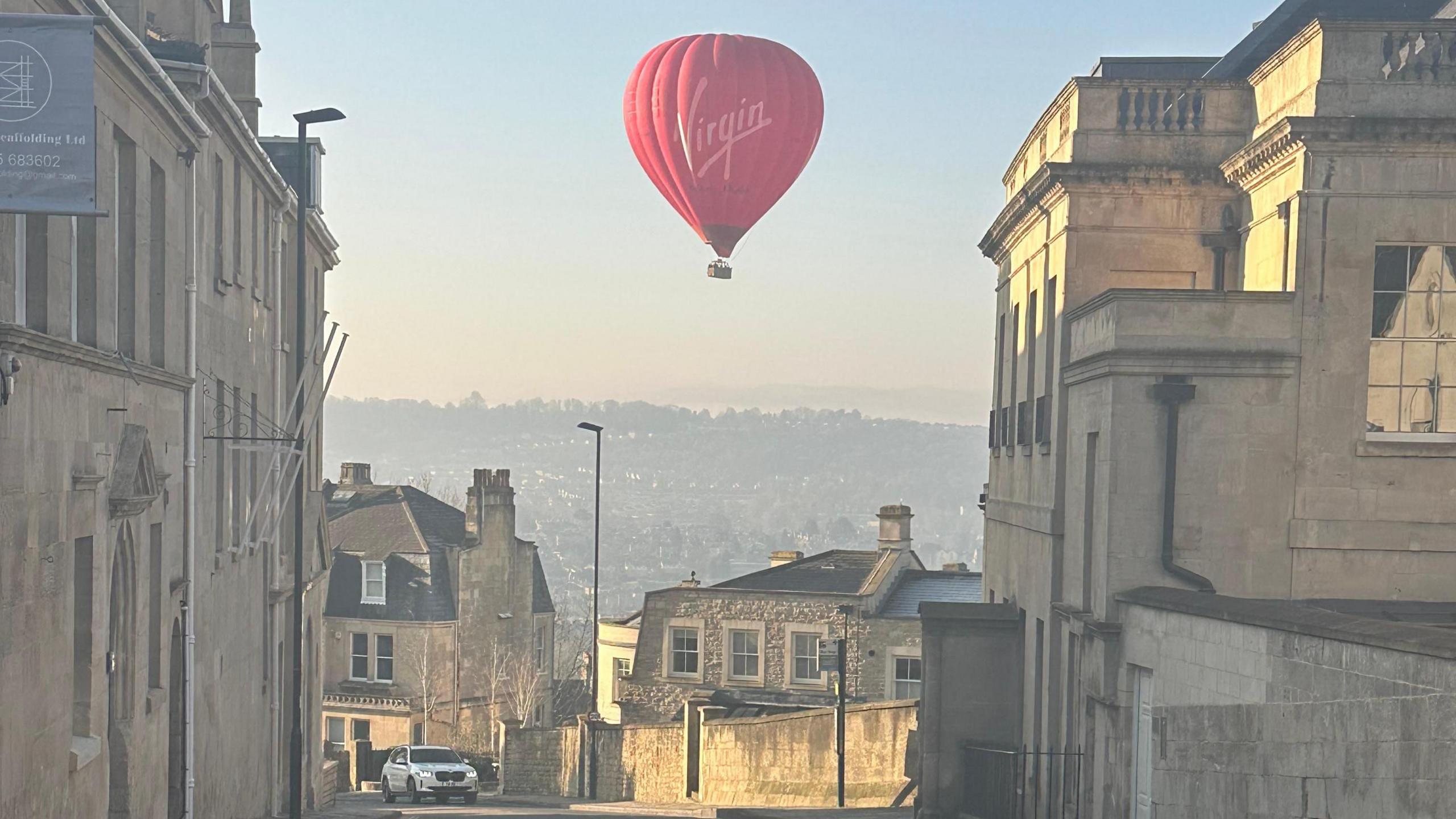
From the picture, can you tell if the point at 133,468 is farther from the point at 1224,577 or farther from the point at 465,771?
the point at 465,771

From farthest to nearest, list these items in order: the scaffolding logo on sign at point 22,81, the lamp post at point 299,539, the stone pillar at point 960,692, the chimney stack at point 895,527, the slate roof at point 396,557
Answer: the slate roof at point 396,557
the chimney stack at point 895,527
the stone pillar at point 960,692
the lamp post at point 299,539
the scaffolding logo on sign at point 22,81

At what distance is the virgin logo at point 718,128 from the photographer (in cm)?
3672

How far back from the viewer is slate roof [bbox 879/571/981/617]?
48344 millimetres

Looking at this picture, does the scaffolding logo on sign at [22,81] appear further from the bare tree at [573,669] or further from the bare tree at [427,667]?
the bare tree at [427,667]

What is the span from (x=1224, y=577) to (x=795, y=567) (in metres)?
33.8

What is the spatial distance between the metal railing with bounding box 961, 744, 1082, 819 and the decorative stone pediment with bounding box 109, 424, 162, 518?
1201 cm

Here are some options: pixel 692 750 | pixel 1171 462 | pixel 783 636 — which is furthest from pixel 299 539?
pixel 783 636

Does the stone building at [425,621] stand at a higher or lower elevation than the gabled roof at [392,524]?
lower

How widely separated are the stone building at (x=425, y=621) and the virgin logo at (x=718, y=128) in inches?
972

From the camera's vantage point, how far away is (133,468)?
1591 centimetres

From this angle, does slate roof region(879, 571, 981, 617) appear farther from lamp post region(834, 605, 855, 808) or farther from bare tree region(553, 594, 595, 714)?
lamp post region(834, 605, 855, 808)

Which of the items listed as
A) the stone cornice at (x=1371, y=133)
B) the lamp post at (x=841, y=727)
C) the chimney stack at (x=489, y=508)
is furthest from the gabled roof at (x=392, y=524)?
the stone cornice at (x=1371, y=133)

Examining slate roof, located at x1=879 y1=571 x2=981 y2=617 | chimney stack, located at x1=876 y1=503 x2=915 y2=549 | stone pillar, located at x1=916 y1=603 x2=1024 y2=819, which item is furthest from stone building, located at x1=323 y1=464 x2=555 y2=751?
stone pillar, located at x1=916 y1=603 x2=1024 y2=819

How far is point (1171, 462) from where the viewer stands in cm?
1981
